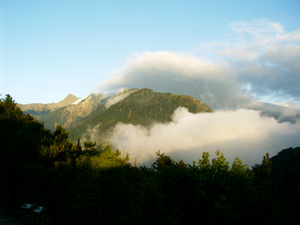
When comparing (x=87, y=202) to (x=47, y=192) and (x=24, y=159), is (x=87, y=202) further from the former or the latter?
(x=24, y=159)

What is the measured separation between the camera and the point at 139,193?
28.7 meters

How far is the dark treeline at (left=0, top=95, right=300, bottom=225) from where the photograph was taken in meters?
27.7

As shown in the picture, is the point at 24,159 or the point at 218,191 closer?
the point at 218,191

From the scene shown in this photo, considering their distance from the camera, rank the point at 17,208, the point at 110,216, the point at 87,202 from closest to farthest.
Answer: the point at 110,216
the point at 87,202
the point at 17,208

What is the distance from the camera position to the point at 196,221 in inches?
1309

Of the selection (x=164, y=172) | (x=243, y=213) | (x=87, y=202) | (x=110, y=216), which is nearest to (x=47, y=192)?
(x=87, y=202)

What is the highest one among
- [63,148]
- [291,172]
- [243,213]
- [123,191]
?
[63,148]

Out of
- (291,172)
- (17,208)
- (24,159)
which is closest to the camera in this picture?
(17,208)

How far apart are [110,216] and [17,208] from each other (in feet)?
58.1

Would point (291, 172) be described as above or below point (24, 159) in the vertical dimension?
below

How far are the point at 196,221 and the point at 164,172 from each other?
38.1 ft

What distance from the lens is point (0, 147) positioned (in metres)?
53.0

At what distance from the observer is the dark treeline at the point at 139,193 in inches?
1089

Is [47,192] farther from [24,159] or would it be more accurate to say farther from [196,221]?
[196,221]
